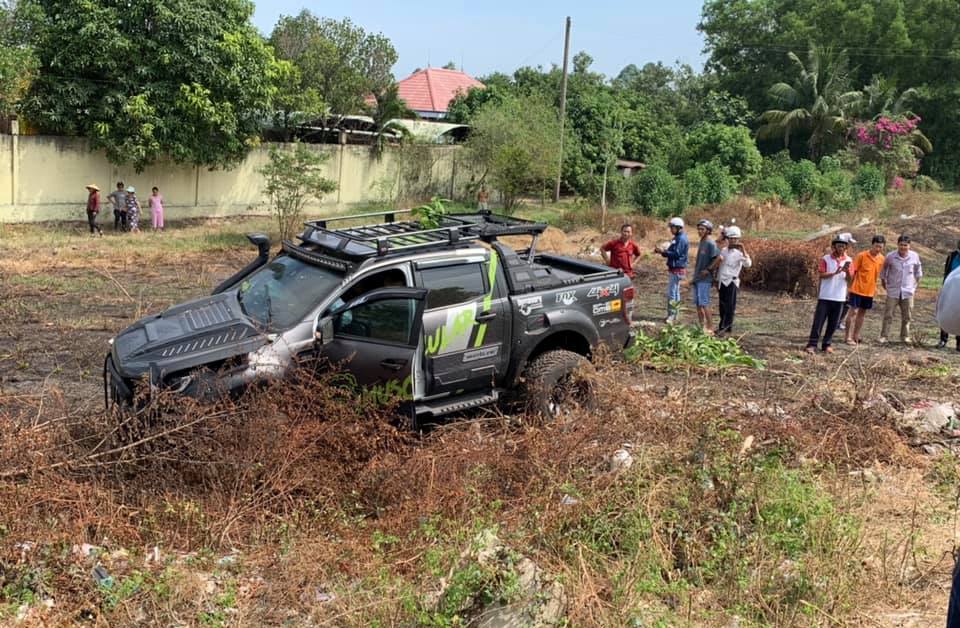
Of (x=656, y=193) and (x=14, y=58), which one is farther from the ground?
(x=14, y=58)

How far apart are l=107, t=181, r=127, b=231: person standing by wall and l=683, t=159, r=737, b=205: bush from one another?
16.5 meters

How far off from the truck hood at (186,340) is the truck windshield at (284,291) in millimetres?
159

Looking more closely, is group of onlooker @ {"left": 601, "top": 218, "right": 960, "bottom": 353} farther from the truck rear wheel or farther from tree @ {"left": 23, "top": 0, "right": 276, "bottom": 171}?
tree @ {"left": 23, "top": 0, "right": 276, "bottom": 171}

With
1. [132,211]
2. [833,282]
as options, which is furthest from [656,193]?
[833,282]

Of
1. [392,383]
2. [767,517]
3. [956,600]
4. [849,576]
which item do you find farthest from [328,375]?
[956,600]

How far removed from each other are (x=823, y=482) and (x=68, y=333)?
28.6ft

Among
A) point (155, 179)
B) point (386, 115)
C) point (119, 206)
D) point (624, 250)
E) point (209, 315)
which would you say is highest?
point (386, 115)

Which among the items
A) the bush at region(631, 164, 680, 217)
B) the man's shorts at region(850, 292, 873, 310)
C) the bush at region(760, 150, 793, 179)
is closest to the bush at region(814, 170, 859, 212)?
the bush at region(760, 150, 793, 179)

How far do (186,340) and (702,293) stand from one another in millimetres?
7270

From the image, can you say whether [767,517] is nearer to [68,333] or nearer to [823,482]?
[823,482]

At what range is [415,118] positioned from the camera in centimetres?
3152

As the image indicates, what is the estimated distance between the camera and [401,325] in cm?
650

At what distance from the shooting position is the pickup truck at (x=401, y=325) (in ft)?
20.0

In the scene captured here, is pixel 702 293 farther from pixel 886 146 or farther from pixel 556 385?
pixel 886 146
